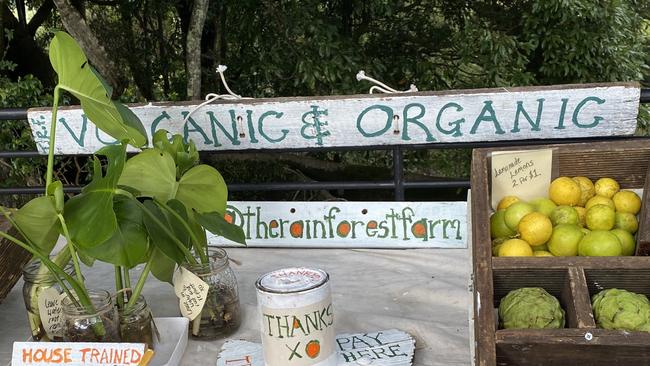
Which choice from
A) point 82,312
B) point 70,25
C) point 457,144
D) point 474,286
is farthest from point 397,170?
point 70,25

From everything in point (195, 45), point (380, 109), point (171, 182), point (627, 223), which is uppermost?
point (195, 45)

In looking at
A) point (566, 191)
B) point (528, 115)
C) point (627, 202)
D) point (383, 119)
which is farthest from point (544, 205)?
point (383, 119)

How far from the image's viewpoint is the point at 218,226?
113 cm

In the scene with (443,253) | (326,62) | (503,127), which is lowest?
(443,253)

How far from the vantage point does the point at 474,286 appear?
921 mm

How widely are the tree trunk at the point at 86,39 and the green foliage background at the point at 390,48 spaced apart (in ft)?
0.47

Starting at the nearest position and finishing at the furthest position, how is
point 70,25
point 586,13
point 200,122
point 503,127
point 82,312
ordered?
point 82,312, point 503,127, point 200,122, point 70,25, point 586,13

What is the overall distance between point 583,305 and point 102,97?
85cm

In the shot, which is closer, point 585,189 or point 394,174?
point 585,189

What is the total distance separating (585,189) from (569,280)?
1.07ft

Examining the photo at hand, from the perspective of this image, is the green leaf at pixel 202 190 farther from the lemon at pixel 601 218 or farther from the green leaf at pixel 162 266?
the lemon at pixel 601 218

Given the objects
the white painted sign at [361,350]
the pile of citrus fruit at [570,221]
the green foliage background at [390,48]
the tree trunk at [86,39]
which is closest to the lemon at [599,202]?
the pile of citrus fruit at [570,221]

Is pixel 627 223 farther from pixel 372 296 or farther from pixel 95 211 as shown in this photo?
pixel 95 211

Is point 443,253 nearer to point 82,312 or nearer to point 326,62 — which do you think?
point 82,312
